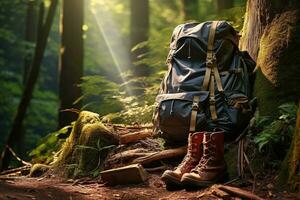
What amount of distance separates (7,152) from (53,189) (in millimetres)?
4564

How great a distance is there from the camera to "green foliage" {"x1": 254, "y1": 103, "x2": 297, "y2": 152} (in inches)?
150

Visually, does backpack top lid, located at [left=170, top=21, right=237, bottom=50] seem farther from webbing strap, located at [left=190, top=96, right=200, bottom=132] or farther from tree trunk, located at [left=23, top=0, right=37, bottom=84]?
tree trunk, located at [left=23, top=0, right=37, bottom=84]

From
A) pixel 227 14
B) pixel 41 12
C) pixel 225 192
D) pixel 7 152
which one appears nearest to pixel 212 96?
pixel 225 192

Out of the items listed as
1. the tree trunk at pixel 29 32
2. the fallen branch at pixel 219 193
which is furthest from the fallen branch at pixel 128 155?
the tree trunk at pixel 29 32

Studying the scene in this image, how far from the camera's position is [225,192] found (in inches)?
138

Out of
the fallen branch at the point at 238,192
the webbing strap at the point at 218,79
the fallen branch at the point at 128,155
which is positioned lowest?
the fallen branch at the point at 128,155

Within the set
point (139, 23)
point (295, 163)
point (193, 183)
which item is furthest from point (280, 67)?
point (139, 23)

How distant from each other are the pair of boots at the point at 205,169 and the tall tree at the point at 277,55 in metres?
0.76

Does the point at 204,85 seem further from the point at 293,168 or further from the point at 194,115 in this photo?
the point at 293,168

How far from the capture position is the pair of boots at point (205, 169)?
3.81 meters

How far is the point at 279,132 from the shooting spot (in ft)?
12.8

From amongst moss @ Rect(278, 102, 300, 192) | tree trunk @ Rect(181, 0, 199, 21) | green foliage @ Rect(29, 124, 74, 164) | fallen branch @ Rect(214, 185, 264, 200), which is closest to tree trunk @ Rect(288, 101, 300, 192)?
moss @ Rect(278, 102, 300, 192)

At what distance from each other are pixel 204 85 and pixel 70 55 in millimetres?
4671

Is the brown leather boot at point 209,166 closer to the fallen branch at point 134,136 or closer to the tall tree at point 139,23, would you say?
the fallen branch at point 134,136
